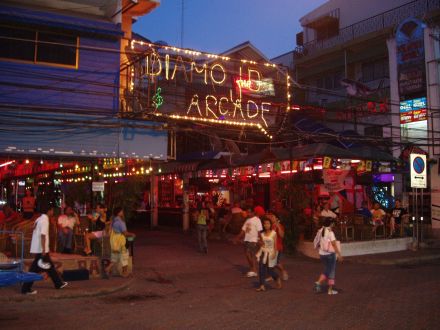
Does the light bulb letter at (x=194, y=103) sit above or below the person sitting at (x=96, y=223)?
above

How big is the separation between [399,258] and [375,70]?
1688cm

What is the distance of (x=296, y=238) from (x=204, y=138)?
12.5 meters

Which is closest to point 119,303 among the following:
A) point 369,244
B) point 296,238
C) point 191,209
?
point 296,238

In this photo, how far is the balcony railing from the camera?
2643cm

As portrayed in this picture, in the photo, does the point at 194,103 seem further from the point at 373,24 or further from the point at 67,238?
the point at 373,24

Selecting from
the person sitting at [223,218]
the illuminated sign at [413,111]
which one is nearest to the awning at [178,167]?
the person sitting at [223,218]

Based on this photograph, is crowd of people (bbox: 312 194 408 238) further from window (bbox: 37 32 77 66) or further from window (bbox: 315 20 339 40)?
window (bbox: 315 20 339 40)

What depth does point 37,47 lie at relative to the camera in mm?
15664

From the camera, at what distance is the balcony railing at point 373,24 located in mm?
26427

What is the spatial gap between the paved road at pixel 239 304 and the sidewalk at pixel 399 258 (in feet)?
4.26

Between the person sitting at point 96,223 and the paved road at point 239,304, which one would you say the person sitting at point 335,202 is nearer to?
the paved road at point 239,304

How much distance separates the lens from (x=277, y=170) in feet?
66.7

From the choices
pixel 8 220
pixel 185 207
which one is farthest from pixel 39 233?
pixel 185 207

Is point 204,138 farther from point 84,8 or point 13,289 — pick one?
point 13,289
